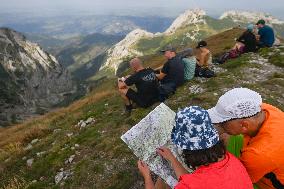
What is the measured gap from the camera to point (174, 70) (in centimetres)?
2195

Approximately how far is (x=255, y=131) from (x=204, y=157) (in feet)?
5.10

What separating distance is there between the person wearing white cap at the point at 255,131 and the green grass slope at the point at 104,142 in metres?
6.52

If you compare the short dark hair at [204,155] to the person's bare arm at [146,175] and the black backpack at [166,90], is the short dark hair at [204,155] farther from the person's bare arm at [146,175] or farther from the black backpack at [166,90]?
the black backpack at [166,90]

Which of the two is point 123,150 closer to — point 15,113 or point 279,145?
point 279,145

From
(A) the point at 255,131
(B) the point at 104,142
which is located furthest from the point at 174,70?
(A) the point at 255,131

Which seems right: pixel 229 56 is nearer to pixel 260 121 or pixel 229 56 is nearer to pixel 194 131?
pixel 260 121

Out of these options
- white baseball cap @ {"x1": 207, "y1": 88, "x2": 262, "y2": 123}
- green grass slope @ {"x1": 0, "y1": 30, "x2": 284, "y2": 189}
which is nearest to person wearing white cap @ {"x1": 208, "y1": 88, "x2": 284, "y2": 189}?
white baseball cap @ {"x1": 207, "y1": 88, "x2": 262, "y2": 123}

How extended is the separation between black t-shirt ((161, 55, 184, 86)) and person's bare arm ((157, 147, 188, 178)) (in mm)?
13579

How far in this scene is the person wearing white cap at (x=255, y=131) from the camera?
7.05 metres

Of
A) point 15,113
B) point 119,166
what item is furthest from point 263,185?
point 15,113

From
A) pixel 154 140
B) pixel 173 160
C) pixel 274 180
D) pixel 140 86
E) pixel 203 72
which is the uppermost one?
pixel 173 160

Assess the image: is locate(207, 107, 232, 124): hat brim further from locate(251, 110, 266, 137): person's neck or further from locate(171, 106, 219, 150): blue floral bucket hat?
locate(171, 106, 219, 150): blue floral bucket hat

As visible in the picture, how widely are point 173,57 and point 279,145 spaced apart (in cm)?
1473

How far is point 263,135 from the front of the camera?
7.22 meters
